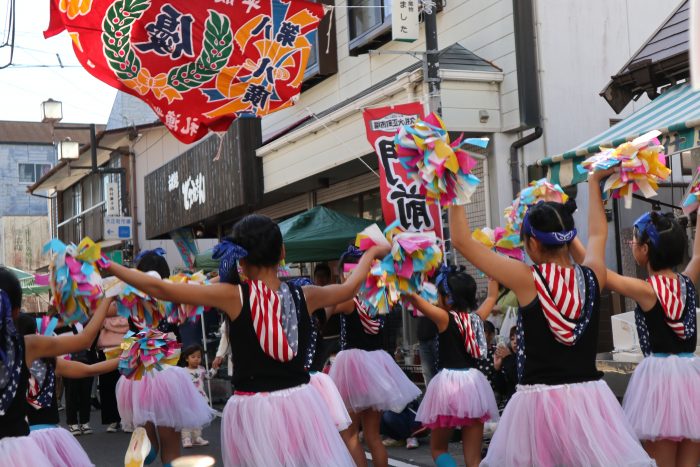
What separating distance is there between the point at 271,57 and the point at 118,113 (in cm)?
2267

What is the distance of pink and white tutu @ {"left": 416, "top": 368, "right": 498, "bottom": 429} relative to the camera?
6828 mm

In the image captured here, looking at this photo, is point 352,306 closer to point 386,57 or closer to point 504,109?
point 504,109

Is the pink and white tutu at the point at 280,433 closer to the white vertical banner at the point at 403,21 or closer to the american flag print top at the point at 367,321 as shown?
the american flag print top at the point at 367,321

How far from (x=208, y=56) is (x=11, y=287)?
22.6 feet

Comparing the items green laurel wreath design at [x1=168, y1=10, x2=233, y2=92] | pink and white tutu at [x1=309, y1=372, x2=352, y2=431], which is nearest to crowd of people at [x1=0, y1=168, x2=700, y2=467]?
pink and white tutu at [x1=309, y1=372, x2=352, y2=431]

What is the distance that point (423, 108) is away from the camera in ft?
36.8

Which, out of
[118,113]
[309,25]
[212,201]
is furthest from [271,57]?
[118,113]

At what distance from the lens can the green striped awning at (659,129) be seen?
852 centimetres

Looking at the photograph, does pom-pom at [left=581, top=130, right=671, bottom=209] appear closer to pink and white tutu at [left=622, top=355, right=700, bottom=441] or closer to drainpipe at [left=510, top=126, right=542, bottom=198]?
pink and white tutu at [left=622, top=355, right=700, bottom=441]

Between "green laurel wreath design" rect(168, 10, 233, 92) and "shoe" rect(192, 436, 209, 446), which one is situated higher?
"green laurel wreath design" rect(168, 10, 233, 92)

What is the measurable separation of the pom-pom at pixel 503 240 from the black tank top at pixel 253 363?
2091 mm

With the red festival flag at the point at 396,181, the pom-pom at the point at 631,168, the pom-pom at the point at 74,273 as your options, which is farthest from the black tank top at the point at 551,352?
the red festival flag at the point at 396,181

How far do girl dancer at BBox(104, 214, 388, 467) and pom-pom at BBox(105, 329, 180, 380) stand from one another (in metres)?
2.39

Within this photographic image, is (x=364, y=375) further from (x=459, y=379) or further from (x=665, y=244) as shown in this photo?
(x=665, y=244)
